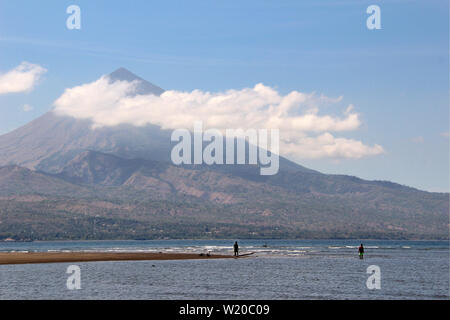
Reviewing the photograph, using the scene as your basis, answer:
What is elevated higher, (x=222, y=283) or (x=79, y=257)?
(x=222, y=283)

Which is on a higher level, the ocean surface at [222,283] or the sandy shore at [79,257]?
the ocean surface at [222,283]

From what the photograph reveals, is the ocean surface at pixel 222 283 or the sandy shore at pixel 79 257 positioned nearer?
the ocean surface at pixel 222 283

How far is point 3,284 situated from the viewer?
70000 mm

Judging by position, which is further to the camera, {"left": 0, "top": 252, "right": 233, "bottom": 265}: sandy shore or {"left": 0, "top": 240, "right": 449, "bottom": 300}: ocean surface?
{"left": 0, "top": 252, "right": 233, "bottom": 265}: sandy shore

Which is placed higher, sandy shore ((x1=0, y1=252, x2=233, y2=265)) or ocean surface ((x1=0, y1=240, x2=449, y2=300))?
ocean surface ((x1=0, y1=240, x2=449, y2=300))

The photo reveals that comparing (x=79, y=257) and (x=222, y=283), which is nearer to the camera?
(x=222, y=283)
